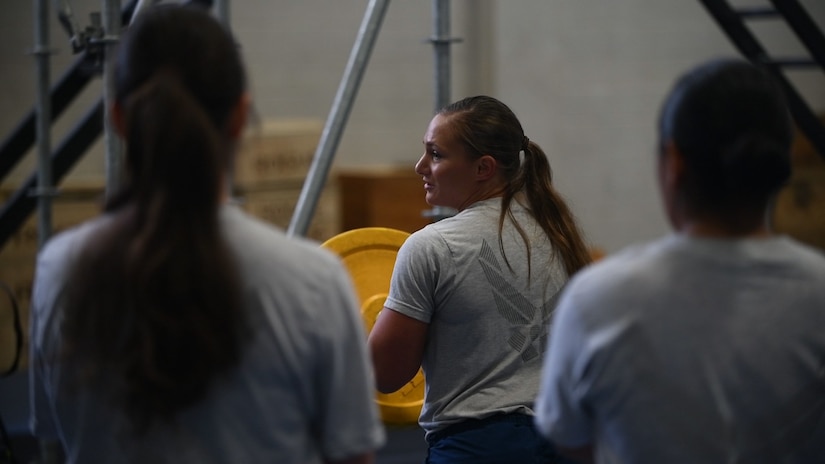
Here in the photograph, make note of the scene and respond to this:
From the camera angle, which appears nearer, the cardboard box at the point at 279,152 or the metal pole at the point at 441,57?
the metal pole at the point at 441,57

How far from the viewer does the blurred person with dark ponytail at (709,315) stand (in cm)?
114

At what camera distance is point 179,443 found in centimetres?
112

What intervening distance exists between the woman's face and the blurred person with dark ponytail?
0.80 metres

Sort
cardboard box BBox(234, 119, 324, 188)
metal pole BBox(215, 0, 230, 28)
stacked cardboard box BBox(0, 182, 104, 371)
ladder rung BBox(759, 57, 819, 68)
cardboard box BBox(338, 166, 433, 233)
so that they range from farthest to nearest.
Result: cardboard box BBox(338, 166, 433, 233) → cardboard box BBox(234, 119, 324, 188) → stacked cardboard box BBox(0, 182, 104, 371) → ladder rung BBox(759, 57, 819, 68) → metal pole BBox(215, 0, 230, 28)

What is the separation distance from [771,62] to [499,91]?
248 centimetres

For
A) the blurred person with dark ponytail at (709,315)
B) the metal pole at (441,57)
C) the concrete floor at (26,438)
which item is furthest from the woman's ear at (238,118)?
the concrete floor at (26,438)

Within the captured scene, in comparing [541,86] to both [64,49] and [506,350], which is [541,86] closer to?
[64,49]

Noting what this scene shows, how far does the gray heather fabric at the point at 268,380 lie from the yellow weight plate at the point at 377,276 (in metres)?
1.05

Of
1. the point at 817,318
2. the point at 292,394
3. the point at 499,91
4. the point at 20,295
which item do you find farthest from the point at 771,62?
the point at 20,295

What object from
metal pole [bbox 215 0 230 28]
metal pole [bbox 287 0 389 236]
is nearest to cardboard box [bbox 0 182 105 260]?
metal pole [bbox 215 0 230 28]

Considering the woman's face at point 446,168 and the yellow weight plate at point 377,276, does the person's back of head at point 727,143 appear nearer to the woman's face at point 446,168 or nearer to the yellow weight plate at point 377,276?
the woman's face at point 446,168

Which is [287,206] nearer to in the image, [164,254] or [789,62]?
[789,62]

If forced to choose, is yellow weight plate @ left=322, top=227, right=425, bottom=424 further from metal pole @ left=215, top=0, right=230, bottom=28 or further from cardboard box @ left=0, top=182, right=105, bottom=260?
cardboard box @ left=0, top=182, right=105, bottom=260

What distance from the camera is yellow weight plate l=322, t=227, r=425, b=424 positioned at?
2227mm
